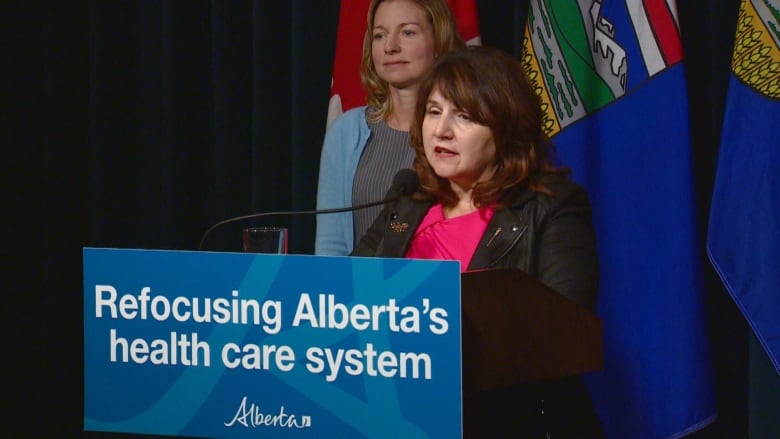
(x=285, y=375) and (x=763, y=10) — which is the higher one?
(x=763, y=10)

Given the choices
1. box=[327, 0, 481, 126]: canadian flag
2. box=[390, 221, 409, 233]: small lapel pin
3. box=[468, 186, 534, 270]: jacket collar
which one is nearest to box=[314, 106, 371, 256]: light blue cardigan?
box=[327, 0, 481, 126]: canadian flag

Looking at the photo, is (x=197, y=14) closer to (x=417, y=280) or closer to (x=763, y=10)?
(x=763, y=10)

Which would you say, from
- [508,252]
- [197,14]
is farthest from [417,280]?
[197,14]

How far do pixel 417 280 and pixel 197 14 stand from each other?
2.35m

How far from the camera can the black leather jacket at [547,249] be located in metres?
1.37

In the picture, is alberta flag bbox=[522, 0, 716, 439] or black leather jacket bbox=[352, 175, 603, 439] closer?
black leather jacket bbox=[352, 175, 603, 439]

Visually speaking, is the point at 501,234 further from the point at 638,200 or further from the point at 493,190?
the point at 638,200

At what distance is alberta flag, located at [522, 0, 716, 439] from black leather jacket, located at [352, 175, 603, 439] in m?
0.80

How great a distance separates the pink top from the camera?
5.29 ft

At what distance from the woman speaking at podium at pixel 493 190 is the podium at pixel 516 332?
0.27 metres

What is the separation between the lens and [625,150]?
2.43m

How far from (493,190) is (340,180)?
859 millimetres

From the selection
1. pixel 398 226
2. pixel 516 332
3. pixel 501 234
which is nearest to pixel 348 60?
pixel 398 226

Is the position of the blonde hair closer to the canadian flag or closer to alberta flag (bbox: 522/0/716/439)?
the canadian flag
